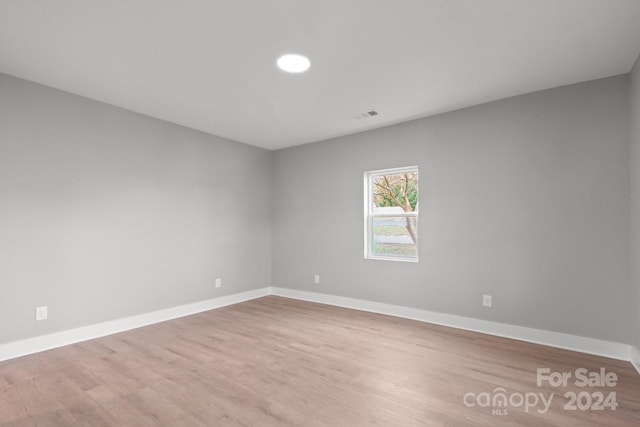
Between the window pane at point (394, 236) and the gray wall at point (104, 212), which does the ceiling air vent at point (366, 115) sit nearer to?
the window pane at point (394, 236)

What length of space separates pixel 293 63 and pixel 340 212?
247 cm

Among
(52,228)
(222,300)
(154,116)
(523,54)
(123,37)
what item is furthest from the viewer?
(222,300)

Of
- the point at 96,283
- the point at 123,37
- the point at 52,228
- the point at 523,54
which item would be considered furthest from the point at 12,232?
the point at 523,54

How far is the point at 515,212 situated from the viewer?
3229mm

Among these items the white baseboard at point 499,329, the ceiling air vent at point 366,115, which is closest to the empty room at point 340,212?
the white baseboard at point 499,329

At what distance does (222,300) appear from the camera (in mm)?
4586

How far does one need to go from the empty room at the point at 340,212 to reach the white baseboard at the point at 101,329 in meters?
0.03

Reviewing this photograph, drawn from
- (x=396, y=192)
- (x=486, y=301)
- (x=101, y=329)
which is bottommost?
(x=101, y=329)

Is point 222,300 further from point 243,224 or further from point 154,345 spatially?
point 154,345

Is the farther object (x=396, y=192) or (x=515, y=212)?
(x=396, y=192)

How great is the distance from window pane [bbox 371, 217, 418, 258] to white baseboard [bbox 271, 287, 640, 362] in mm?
705

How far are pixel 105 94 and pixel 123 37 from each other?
1242 millimetres

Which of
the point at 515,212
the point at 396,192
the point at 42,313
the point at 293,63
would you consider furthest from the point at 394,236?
the point at 42,313

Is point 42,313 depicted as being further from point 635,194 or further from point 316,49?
point 635,194
